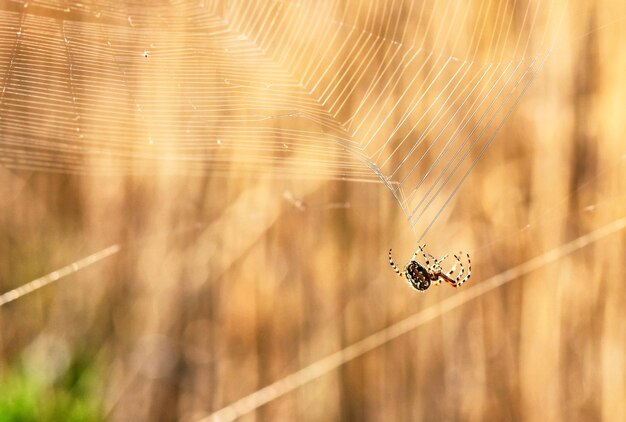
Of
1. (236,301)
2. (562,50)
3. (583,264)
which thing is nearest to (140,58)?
(236,301)

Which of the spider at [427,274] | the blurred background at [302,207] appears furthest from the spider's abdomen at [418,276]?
the blurred background at [302,207]

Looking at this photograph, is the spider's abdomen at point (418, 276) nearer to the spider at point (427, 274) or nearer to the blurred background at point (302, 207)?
the spider at point (427, 274)

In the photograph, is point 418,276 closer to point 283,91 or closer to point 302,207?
point 302,207

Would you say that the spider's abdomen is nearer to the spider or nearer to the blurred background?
the spider

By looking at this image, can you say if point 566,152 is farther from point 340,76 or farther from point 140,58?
point 140,58

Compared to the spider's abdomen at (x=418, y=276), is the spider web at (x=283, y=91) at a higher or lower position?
higher
